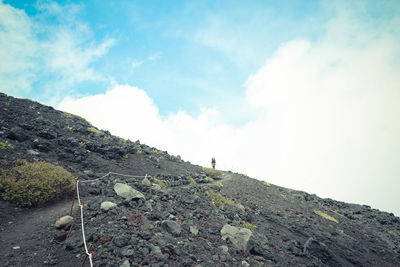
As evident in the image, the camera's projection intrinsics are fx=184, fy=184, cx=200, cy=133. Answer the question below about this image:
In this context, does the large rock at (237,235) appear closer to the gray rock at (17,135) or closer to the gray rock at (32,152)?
the gray rock at (32,152)

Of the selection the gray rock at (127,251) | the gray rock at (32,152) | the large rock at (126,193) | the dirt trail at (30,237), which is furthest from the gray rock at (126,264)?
the gray rock at (32,152)

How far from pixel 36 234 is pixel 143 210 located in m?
3.57

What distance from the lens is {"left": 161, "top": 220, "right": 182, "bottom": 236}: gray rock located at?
721 centimetres

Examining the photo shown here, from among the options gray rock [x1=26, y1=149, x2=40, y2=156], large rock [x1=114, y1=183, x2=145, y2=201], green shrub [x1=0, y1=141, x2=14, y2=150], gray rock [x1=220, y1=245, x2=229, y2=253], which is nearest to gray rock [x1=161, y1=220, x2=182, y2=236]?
gray rock [x1=220, y1=245, x2=229, y2=253]

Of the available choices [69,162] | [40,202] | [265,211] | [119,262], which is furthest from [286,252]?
[69,162]

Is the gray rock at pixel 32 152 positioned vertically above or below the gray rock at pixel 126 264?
above

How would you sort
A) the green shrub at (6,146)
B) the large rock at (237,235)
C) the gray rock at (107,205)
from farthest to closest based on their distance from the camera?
the green shrub at (6,146) → the large rock at (237,235) → the gray rock at (107,205)

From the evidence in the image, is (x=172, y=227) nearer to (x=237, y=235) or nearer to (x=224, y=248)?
(x=224, y=248)

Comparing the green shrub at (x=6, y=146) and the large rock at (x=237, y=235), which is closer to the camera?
the large rock at (x=237, y=235)

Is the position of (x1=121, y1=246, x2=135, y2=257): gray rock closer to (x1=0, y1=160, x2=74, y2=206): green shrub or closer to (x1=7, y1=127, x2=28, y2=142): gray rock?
(x1=0, y1=160, x2=74, y2=206): green shrub

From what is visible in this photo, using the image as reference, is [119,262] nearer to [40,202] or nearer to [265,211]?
[40,202]

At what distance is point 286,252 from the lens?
9047mm

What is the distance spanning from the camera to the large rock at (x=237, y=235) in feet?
26.0

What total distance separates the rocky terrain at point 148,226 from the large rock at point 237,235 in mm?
44
